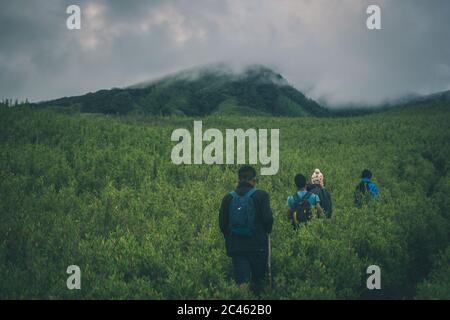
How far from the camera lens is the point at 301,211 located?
33.1 ft

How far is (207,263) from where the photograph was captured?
838cm

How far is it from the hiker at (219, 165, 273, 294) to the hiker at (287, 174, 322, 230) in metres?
2.27

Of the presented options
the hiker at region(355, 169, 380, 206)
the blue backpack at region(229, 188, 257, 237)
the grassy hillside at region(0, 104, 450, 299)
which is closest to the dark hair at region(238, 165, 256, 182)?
the blue backpack at region(229, 188, 257, 237)

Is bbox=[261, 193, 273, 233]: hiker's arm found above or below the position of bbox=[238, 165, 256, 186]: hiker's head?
below

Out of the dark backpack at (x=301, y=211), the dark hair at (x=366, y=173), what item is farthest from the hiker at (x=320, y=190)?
the dark hair at (x=366, y=173)

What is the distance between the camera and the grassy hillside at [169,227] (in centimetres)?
800

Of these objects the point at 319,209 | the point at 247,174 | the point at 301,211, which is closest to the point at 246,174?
the point at 247,174

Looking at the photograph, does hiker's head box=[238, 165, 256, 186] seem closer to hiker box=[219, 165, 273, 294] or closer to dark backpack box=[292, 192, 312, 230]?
hiker box=[219, 165, 273, 294]

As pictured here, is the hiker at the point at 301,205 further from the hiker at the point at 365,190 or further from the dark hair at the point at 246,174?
the hiker at the point at 365,190

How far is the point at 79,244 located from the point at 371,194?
26.3 ft

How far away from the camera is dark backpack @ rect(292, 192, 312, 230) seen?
389 inches

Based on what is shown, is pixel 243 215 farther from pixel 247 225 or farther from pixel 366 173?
pixel 366 173
